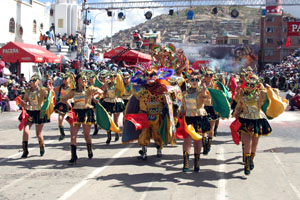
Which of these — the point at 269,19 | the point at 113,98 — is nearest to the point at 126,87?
the point at 113,98

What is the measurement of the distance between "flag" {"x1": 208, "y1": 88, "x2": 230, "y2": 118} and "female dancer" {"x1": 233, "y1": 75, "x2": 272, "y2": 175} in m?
0.94

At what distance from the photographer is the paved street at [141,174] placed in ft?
21.1

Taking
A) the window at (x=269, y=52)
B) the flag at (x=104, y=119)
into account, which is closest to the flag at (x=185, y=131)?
the flag at (x=104, y=119)

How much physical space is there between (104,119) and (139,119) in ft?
2.96

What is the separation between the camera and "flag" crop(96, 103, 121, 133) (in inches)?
351

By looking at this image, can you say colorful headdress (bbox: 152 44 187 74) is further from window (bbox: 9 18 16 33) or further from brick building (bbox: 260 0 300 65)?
brick building (bbox: 260 0 300 65)

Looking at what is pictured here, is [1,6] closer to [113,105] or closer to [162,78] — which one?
[113,105]

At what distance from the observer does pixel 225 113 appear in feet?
28.7

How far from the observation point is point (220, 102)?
8.70 m

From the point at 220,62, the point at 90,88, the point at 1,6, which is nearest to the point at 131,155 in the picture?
the point at 90,88

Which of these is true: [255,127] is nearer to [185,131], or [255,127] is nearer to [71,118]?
[185,131]

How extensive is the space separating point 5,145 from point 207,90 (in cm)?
583

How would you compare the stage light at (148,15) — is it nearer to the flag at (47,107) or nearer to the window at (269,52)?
the flag at (47,107)

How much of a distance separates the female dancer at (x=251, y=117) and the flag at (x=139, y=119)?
2.12 metres
